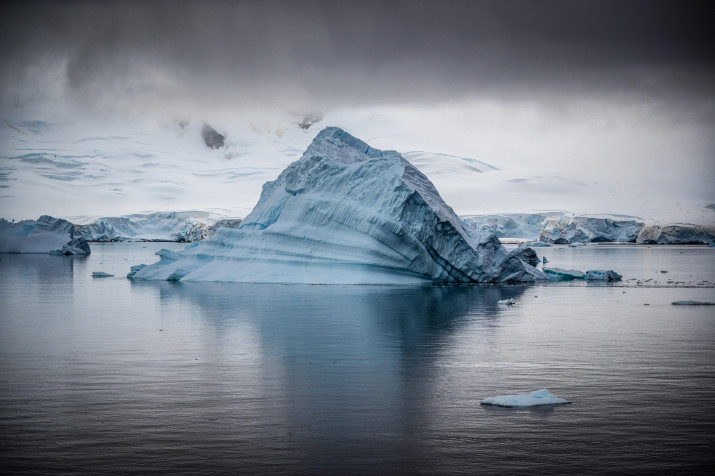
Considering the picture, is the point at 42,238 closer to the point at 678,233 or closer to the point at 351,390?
the point at 351,390

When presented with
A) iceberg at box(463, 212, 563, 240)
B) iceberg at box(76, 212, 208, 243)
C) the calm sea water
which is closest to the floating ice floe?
the calm sea water

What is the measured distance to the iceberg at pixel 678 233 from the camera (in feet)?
292

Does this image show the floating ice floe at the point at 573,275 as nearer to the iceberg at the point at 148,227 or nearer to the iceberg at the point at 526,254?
the iceberg at the point at 526,254

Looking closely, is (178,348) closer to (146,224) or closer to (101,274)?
(101,274)

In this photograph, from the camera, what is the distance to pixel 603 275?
30531 mm

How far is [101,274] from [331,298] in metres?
14.8

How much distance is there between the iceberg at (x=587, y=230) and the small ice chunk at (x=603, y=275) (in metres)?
62.5

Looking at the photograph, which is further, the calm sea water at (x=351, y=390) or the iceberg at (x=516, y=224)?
the iceberg at (x=516, y=224)

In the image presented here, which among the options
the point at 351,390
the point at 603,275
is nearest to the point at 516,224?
the point at 603,275

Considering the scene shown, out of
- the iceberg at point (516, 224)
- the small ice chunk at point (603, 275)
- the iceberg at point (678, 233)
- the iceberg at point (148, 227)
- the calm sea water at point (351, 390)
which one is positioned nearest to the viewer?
the calm sea water at point (351, 390)

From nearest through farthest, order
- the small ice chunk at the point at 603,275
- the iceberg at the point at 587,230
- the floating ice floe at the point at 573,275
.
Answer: the small ice chunk at the point at 603,275 → the floating ice floe at the point at 573,275 → the iceberg at the point at 587,230

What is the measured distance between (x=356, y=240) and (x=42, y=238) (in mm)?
45497

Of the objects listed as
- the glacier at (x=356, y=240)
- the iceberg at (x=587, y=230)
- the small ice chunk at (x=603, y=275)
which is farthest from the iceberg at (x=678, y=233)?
the glacier at (x=356, y=240)

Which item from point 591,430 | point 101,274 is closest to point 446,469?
point 591,430
